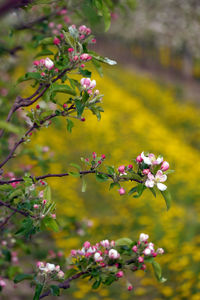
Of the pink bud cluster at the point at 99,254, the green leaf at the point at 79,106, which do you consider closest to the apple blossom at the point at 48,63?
the green leaf at the point at 79,106

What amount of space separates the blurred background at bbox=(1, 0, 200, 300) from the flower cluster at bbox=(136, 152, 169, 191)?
1103 mm

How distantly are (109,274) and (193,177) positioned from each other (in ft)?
21.0

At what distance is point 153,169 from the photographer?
1.75 metres

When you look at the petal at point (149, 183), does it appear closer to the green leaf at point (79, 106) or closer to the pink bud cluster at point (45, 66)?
the green leaf at point (79, 106)

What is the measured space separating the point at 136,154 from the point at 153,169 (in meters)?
7.05

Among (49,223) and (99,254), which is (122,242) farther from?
(49,223)

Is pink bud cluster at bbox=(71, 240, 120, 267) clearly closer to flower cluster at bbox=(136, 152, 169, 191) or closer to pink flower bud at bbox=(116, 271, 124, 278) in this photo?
pink flower bud at bbox=(116, 271, 124, 278)

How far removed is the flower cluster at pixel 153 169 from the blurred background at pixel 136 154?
110cm

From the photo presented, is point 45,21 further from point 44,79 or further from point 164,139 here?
point 164,139

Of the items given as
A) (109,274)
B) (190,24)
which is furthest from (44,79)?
(190,24)

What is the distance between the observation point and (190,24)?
19062 mm

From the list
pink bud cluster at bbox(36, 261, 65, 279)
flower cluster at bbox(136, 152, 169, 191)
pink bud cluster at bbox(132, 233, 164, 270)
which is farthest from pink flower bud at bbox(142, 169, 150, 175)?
pink bud cluster at bbox(36, 261, 65, 279)

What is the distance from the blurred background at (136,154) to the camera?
14.4ft

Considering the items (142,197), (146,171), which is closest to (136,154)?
(142,197)
